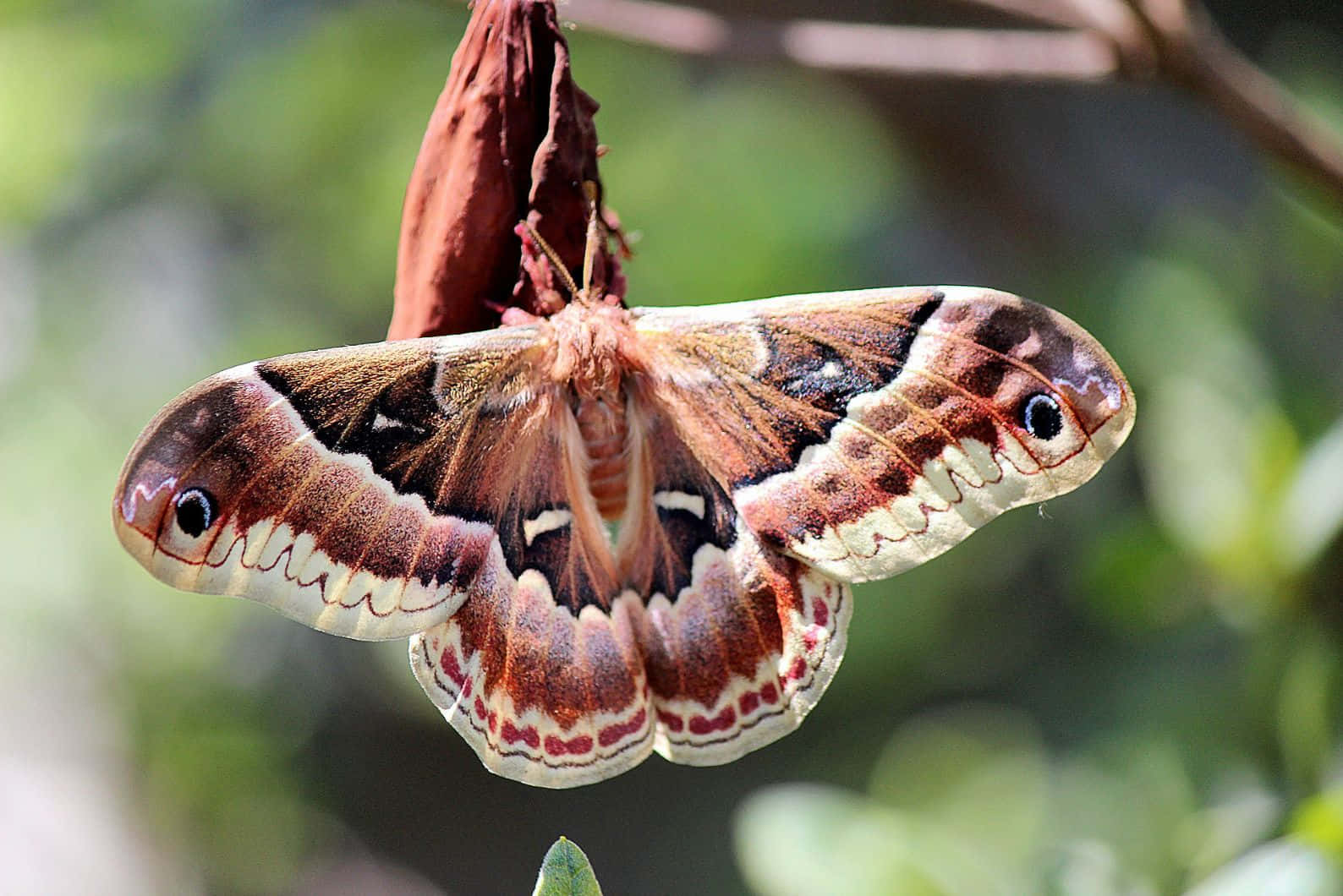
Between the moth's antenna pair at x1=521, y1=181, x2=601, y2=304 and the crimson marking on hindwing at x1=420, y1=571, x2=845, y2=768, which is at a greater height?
the moth's antenna pair at x1=521, y1=181, x2=601, y2=304

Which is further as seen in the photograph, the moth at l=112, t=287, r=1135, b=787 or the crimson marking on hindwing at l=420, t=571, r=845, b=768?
the crimson marking on hindwing at l=420, t=571, r=845, b=768

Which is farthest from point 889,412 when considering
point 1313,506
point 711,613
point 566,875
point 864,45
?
point 1313,506

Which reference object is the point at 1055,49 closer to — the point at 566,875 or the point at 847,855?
the point at 847,855

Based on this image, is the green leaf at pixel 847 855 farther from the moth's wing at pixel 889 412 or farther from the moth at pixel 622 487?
the moth's wing at pixel 889 412

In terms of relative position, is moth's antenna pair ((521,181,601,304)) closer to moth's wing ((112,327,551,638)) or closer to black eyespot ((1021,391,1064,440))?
moth's wing ((112,327,551,638))

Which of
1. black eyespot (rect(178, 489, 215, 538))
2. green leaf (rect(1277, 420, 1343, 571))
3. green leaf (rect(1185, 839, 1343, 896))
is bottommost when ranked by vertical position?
green leaf (rect(1185, 839, 1343, 896))

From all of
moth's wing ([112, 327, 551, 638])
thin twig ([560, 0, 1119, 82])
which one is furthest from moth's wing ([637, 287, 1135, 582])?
thin twig ([560, 0, 1119, 82])
